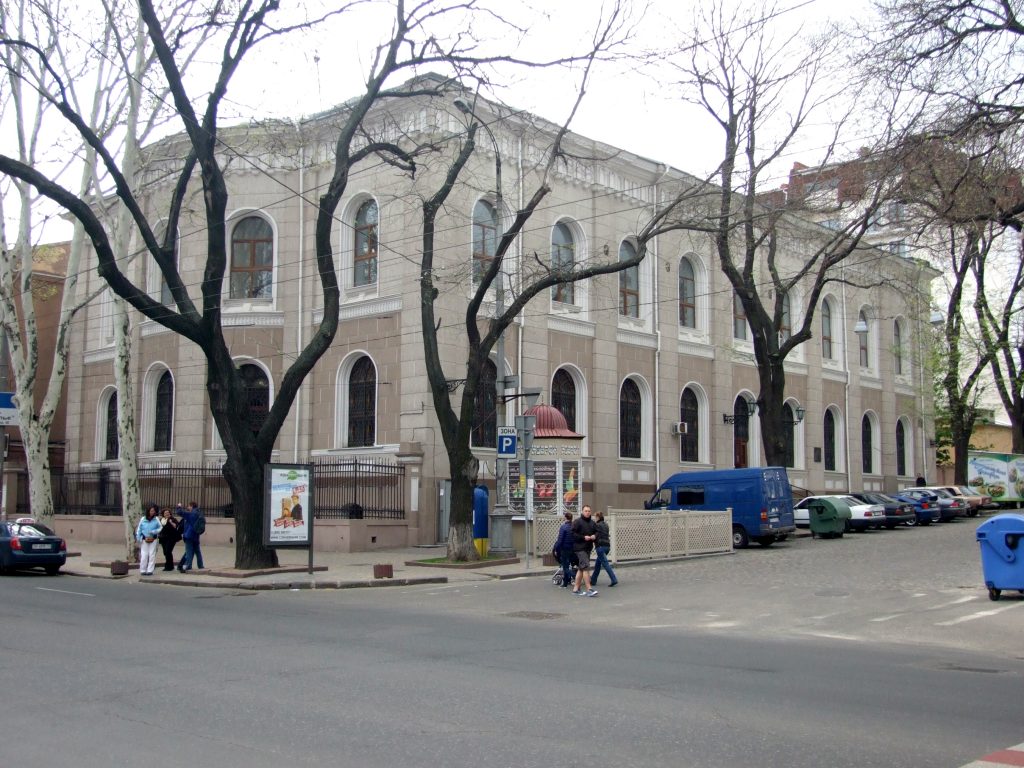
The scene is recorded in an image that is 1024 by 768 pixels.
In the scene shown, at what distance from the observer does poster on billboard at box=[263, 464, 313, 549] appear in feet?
71.8

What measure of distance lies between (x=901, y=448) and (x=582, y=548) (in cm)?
3881

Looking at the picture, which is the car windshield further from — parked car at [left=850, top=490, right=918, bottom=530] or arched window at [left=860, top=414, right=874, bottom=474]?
arched window at [left=860, top=414, right=874, bottom=474]

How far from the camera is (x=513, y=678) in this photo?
9.64 metres

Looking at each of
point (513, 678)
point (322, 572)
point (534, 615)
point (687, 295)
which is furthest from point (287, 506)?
point (687, 295)

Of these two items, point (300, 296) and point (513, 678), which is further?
point (300, 296)

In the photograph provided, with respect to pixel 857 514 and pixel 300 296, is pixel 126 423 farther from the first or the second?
pixel 857 514

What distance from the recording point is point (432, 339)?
24.6 meters

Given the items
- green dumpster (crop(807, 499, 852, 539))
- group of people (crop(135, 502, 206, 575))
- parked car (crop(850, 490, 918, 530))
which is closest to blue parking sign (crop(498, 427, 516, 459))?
group of people (crop(135, 502, 206, 575))

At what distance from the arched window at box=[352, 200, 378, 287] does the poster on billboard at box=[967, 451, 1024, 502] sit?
2995 cm

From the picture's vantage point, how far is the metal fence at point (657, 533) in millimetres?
23969

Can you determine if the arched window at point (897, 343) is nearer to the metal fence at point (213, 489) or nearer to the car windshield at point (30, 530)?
the metal fence at point (213, 489)

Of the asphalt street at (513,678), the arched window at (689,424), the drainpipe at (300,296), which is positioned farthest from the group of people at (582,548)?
the arched window at (689,424)

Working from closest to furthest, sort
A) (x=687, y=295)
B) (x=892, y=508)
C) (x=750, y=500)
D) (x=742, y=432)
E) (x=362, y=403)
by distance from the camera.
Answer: (x=750, y=500) < (x=362, y=403) < (x=892, y=508) < (x=687, y=295) < (x=742, y=432)

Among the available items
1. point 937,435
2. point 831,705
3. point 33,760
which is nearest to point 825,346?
point 937,435
